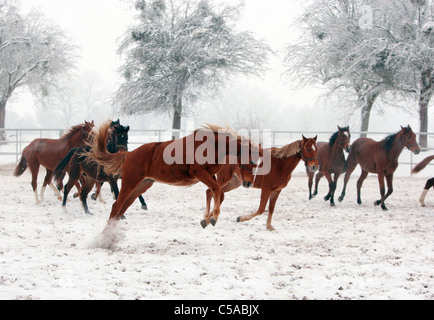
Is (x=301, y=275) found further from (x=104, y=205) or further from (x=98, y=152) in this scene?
(x=104, y=205)

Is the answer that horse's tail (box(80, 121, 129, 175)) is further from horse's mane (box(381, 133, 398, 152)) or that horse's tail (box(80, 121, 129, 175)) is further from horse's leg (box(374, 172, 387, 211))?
horse's mane (box(381, 133, 398, 152))

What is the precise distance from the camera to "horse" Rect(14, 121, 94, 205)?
28.9 feet

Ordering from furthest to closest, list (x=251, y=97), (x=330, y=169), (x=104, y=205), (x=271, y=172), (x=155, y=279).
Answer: (x=251, y=97)
(x=330, y=169)
(x=104, y=205)
(x=271, y=172)
(x=155, y=279)

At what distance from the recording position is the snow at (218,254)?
12.4ft

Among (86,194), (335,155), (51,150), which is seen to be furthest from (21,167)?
(335,155)

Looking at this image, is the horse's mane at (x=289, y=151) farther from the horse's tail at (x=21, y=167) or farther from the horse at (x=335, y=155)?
the horse's tail at (x=21, y=167)

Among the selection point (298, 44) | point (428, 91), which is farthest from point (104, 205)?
point (298, 44)

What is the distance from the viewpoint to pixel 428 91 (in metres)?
19.9

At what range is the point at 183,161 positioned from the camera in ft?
17.2

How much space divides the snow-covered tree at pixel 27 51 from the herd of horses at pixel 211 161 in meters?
18.2

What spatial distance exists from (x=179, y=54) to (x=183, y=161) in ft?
64.5

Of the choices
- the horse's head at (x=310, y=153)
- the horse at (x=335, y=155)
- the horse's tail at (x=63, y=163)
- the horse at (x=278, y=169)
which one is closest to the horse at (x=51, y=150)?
the horse's tail at (x=63, y=163)
